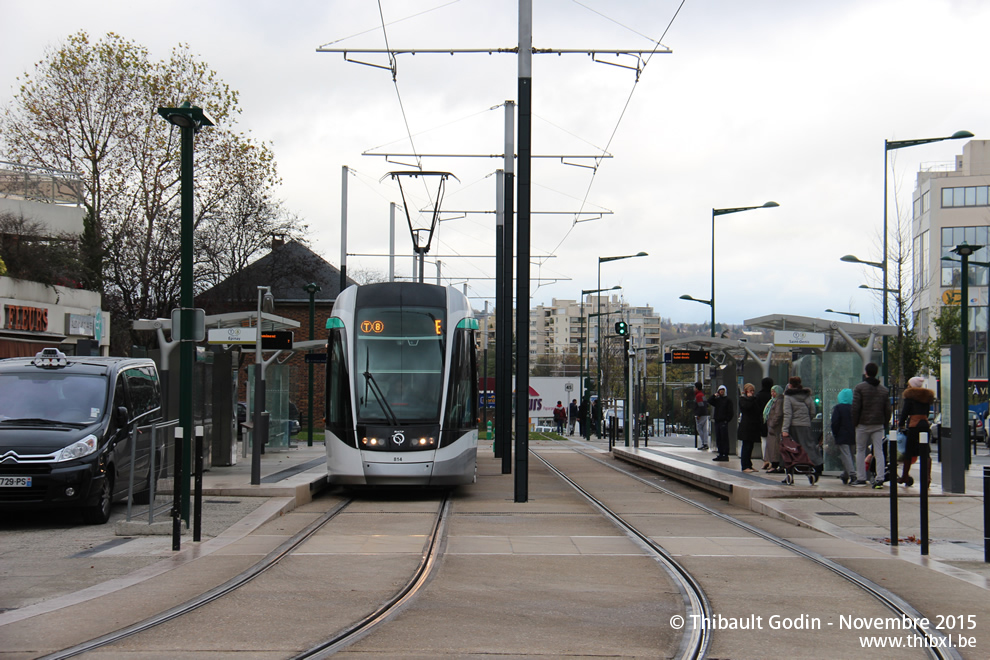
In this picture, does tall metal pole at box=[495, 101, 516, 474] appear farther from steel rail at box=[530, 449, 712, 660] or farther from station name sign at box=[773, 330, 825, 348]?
steel rail at box=[530, 449, 712, 660]

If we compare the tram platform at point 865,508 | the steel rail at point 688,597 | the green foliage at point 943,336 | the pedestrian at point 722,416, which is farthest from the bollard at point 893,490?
the green foliage at point 943,336

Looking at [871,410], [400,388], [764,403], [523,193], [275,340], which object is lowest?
[764,403]

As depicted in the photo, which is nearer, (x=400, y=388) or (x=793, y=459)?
(x=400, y=388)

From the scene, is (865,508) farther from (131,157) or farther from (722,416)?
(131,157)

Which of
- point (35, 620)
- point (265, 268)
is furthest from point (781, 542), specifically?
point (265, 268)

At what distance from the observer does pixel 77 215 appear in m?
37.3

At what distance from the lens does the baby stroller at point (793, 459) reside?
1770 cm

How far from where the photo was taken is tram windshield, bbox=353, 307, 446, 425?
53.9 feet

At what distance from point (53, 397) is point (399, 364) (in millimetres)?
5152

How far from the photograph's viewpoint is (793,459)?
17734mm

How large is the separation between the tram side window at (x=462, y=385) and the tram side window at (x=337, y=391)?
1.53 metres

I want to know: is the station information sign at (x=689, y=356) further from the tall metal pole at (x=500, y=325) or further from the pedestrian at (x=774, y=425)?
the pedestrian at (x=774, y=425)

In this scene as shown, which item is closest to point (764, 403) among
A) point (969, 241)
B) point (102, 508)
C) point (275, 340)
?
point (275, 340)

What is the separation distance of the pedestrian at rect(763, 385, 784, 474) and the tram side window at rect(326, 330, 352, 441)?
25.3 ft
